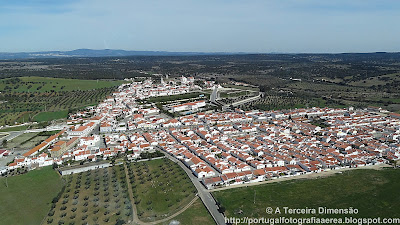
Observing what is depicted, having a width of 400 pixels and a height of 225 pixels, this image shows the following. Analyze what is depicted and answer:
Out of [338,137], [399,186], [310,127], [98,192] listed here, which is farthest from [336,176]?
[98,192]

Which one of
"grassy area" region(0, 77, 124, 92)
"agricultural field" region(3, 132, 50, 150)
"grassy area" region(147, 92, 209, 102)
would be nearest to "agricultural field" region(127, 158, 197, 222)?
"agricultural field" region(3, 132, 50, 150)

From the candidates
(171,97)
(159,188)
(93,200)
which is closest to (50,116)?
(171,97)

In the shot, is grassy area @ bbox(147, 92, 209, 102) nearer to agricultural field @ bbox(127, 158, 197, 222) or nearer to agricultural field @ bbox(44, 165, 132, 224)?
agricultural field @ bbox(127, 158, 197, 222)

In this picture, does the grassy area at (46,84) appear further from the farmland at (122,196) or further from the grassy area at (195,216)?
the grassy area at (195,216)

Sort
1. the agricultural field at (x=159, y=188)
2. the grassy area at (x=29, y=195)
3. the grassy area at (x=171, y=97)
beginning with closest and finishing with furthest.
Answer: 1. the grassy area at (x=29, y=195)
2. the agricultural field at (x=159, y=188)
3. the grassy area at (x=171, y=97)

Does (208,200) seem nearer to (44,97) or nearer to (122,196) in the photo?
(122,196)

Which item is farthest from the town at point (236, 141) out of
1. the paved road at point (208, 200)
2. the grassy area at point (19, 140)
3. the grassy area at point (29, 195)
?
the grassy area at point (29, 195)

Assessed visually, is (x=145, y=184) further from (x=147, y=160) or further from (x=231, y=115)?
(x=231, y=115)
